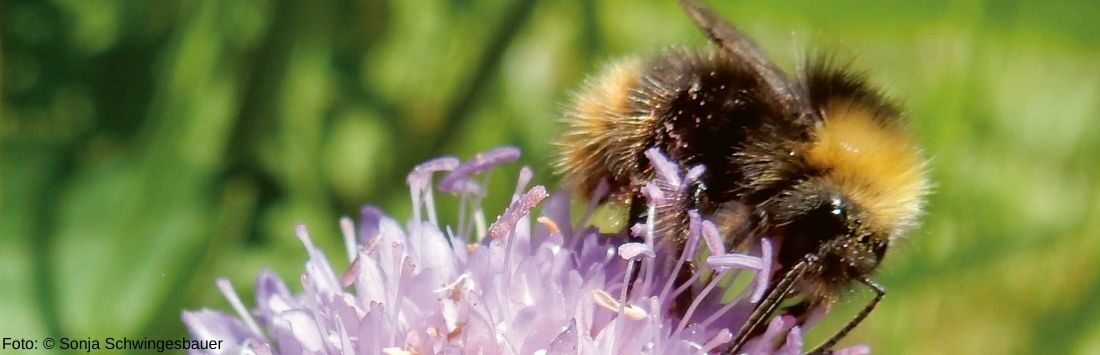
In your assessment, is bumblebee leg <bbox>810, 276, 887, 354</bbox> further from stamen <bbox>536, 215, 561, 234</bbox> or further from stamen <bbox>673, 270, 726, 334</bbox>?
stamen <bbox>536, 215, 561, 234</bbox>

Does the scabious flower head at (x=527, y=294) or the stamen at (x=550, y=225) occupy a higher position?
the stamen at (x=550, y=225)

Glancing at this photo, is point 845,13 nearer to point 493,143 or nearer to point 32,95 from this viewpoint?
point 493,143

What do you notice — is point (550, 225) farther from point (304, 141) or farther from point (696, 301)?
point (304, 141)

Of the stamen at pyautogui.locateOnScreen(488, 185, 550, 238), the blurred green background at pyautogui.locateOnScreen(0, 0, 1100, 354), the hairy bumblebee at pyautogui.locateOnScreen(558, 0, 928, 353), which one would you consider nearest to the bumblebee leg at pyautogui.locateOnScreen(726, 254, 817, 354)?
the hairy bumblebee at pyautogui.locateOnScreen(558, 0, 928, 353)

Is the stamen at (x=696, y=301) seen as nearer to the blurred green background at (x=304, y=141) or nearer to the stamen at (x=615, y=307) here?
the stamen at (x=615, y=307)

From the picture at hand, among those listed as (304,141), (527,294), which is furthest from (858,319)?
(304,141)

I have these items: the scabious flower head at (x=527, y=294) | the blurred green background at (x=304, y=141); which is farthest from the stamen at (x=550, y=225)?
the blurred green background at (x=304, y=141)
